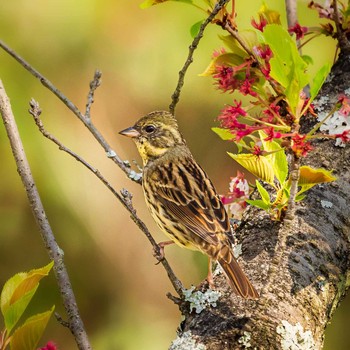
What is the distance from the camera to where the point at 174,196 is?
9.64 ft

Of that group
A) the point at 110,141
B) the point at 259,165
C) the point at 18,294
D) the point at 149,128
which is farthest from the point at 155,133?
the point at 110,141

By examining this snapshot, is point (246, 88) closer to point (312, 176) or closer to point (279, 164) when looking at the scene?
point (279, 164)

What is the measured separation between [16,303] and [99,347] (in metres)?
2.69

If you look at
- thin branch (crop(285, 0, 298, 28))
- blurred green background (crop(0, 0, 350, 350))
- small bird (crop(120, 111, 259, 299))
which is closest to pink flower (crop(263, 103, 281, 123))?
small bird (crop(120, 111, 259, 299))

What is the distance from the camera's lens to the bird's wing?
2.69 m

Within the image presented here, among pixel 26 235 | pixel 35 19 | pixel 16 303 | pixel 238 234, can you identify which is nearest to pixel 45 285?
pixel 26 235

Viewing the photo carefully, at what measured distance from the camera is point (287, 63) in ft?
6.48

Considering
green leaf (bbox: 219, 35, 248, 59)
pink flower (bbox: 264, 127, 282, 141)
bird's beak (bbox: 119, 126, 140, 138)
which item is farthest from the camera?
bird's beak (bbox: 119, 126, 140, 138)

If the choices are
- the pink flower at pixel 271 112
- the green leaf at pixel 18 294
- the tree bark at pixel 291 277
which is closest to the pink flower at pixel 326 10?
the tree bark at pixel 291 277

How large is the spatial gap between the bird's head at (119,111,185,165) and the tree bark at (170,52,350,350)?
2.07 ft

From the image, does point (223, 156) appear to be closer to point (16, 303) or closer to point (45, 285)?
point (45, 285)

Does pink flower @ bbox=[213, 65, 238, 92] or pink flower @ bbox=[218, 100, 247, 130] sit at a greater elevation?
pink flower @ bbox=[213, 65, 238, 92]

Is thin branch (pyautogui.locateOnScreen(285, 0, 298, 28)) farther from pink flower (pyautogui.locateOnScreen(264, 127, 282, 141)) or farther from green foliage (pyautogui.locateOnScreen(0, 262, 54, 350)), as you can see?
green foliage (pyautogui.locateOnScreen(0, 262, 54, 350))

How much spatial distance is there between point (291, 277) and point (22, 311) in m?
0.69
